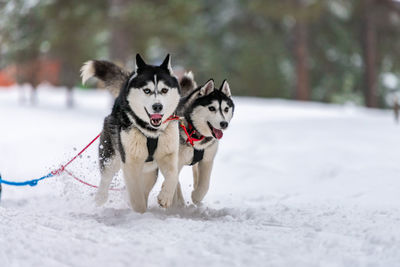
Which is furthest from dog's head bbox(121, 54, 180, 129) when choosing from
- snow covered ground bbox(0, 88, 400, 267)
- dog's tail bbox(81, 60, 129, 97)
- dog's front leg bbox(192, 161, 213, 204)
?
dog's front leg bbox(192, 161, 213, 204)

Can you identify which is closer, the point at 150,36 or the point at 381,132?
the point at 381,132

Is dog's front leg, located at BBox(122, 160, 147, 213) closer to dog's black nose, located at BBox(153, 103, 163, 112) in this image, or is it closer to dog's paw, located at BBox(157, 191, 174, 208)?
dog's paw, located at BBox(157, 191, 174, 208)

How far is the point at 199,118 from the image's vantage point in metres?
4.36

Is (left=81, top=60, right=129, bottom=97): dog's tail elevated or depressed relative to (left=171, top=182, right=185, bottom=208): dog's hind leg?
elevated

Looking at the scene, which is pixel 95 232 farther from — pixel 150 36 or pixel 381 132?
pixel 150 36

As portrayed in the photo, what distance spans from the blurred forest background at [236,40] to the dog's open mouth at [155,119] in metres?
9.62

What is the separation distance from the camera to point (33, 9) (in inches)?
583

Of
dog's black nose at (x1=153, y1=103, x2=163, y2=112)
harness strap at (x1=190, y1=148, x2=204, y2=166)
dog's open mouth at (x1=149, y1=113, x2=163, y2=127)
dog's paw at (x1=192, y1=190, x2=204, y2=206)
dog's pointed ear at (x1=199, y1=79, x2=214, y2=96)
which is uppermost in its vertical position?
dog's pointed ear at (x1=199, y1=79, x2=214, y2=96)

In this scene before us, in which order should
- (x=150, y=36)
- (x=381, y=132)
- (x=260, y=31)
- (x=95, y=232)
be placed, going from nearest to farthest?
(x=95, y=232)
(x=381, y=132)
(x=150, y=36)
(x=260, y=31)

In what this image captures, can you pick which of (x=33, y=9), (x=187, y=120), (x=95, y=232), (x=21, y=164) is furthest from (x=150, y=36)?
(x=95, y=232)

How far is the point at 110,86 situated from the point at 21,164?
5094 millimetres

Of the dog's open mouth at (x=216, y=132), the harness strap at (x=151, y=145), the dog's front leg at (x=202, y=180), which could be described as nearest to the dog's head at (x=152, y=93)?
the harness strap at (x=151, y=145)

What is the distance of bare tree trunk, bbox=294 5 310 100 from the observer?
18.8m

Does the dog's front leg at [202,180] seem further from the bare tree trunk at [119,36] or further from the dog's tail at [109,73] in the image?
the bare tree trunk at [119,36]
